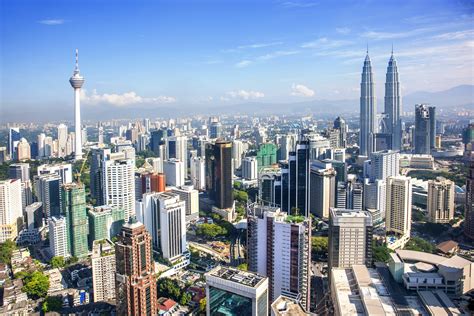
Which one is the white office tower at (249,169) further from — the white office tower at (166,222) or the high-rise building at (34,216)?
the high-rise building at (34,216)

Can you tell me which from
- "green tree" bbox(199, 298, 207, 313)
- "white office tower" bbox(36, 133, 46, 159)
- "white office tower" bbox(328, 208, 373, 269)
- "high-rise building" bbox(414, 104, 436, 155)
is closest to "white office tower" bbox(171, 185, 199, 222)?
"green tree" bbox(199, 298, 207, 313)

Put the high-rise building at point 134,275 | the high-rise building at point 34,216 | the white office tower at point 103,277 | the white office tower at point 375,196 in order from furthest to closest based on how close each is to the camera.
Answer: the white office tower at point 375,196 → the high-rise building at point 34,216 → the white office tower at point 103,277 → the high-rise building at point 134,275

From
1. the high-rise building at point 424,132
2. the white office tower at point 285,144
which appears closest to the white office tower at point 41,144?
the white office tower at point 285,144

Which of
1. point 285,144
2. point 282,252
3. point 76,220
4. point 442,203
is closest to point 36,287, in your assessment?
point 76,220

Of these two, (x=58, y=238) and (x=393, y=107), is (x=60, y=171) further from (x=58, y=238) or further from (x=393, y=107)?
(x=393, y=107)

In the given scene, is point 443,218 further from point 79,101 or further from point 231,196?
point 79,101

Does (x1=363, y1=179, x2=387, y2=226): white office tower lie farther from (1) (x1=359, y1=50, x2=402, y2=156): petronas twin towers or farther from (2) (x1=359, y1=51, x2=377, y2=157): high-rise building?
(2) (x1=359, y1=51, x2=377, y2=157): high-rise building

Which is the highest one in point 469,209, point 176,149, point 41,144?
point 41,144
